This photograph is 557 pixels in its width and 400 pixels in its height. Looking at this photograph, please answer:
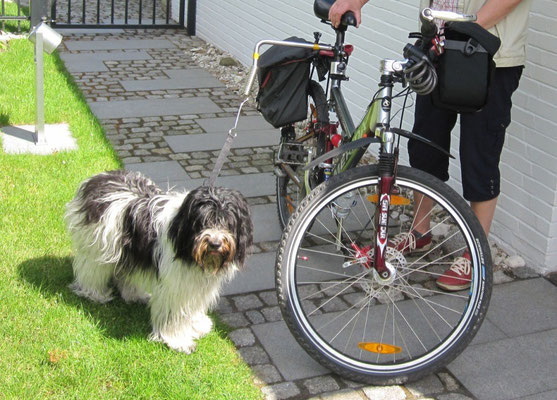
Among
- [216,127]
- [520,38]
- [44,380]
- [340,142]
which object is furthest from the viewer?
[216,127]

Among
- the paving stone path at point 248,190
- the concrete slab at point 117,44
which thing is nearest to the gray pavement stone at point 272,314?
the paving stone path at point 248,190

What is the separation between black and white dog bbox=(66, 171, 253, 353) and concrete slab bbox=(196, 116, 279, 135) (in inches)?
121

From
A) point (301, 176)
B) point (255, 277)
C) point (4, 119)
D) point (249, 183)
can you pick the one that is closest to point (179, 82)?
point (4, 119)

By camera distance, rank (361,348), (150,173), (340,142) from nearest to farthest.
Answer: (361,348) → (340,142) → (150,173)

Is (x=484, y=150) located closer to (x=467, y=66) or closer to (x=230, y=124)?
(x=467, y=66)

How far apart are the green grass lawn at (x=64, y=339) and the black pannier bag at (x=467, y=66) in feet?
5.36

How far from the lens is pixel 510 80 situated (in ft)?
13.6

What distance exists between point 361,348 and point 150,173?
2823 mm

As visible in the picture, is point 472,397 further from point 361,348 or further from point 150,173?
point 150,173

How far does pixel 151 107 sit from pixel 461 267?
13.8ft

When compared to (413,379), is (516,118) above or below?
above

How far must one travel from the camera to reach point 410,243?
4430mm

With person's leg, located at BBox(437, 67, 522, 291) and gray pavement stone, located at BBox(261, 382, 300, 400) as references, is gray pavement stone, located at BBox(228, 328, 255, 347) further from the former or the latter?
person's leg, located at BBox(437, 67, 522, 291)

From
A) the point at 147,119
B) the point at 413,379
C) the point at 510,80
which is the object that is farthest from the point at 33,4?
the point at 413,379
